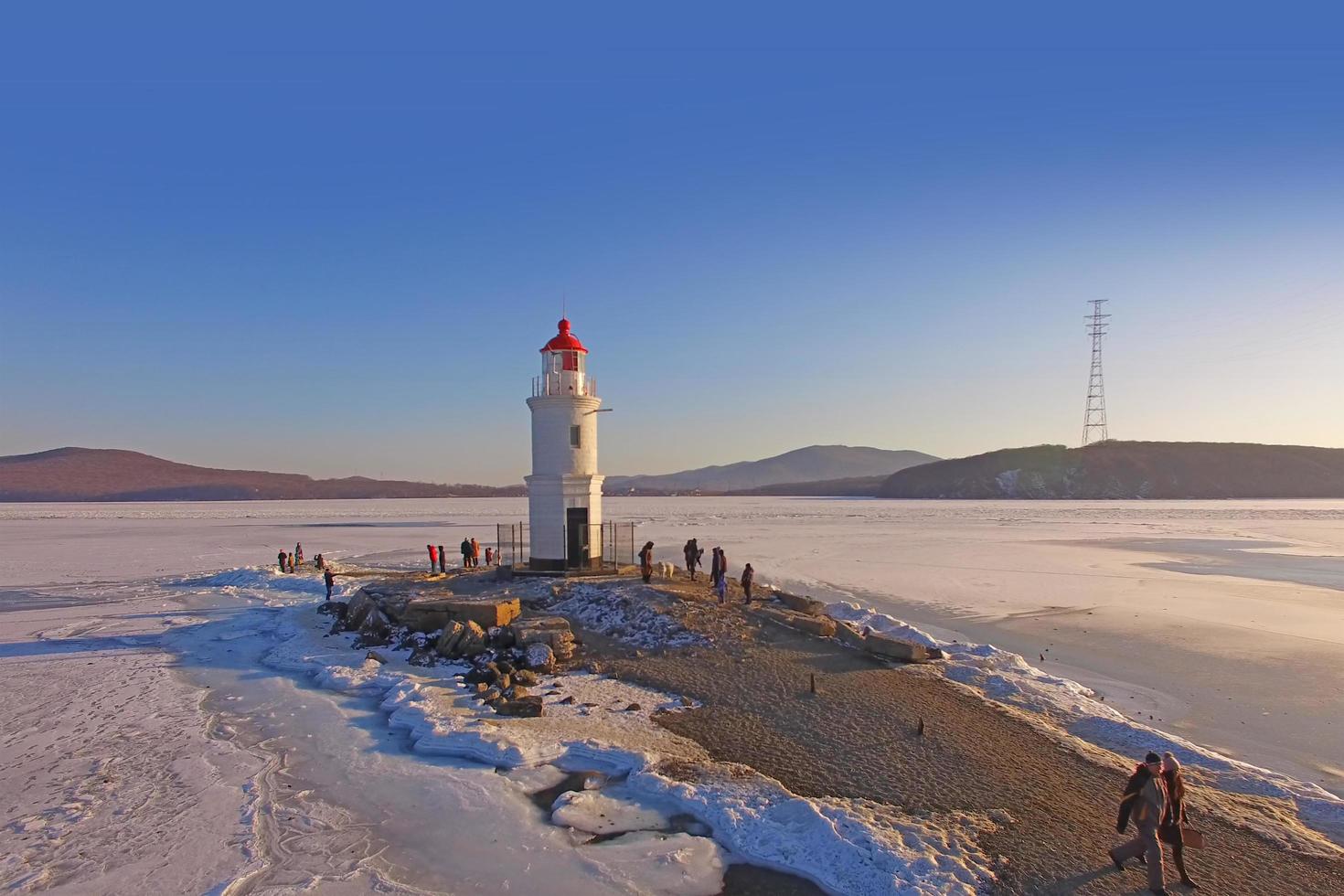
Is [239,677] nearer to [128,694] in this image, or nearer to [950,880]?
[128,694]

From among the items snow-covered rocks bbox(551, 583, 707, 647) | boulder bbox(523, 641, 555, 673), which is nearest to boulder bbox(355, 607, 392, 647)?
snow-covered rocks bbox(551, 583, 707, 647)

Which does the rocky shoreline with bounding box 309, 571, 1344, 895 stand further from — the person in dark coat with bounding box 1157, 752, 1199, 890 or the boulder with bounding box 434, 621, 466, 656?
the person in dark coat with bounding box 1157, 752, 1199, 890


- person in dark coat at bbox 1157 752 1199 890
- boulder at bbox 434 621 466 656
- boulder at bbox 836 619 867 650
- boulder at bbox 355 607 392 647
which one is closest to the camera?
person in dark coat at bbox 1157 752 1199 890

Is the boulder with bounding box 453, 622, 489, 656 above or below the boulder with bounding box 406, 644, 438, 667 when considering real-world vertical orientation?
above

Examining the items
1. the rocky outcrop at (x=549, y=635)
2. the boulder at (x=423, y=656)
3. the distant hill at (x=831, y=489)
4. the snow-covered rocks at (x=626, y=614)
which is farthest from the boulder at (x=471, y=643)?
the distant hill at (x=831, y=489)

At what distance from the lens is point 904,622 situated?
17.7 m

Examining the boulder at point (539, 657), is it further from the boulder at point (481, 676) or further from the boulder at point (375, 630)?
the boulder at point (375, 630)

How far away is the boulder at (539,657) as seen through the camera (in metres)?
13.5

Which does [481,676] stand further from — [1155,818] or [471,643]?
[1155,818]

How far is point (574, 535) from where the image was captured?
20.5 m

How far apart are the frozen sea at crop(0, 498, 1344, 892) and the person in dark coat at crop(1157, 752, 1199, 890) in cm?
376

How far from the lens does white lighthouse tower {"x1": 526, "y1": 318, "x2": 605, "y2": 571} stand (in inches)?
797

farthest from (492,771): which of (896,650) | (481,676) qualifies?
(896,650)

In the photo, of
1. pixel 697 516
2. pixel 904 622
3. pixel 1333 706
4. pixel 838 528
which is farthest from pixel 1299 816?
pixel 697 516
